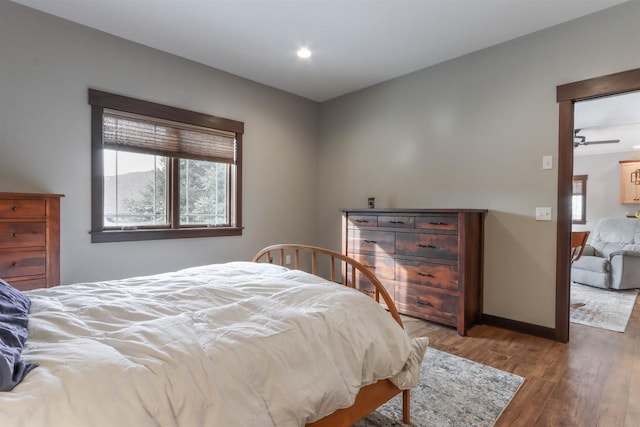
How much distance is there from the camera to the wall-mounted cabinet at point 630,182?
20.5 ft

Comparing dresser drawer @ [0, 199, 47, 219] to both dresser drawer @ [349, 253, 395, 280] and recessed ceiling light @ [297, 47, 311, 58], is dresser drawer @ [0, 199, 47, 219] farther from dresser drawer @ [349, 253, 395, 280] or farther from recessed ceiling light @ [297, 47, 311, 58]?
dresser drawer @ [349, 253, 395, 280]

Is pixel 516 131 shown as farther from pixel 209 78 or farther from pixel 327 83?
pixel 209 78

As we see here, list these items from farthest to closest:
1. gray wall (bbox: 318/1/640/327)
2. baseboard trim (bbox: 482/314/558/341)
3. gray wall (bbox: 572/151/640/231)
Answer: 1. gray wall (bbox: 572/151/640/231)
2. baseboard trim (bbox: 482/314/558/341)
3. gray wall (bbox: 318/1/640/327)

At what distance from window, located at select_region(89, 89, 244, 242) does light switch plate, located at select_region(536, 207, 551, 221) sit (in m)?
3.03

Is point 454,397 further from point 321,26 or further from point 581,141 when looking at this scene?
point 581,141

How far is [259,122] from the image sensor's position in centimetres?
407

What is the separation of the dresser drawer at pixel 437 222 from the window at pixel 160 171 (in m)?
2.07

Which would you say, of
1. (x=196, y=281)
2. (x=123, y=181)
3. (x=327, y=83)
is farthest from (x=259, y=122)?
(x=196, y=281)

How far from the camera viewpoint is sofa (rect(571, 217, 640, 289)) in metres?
4.39

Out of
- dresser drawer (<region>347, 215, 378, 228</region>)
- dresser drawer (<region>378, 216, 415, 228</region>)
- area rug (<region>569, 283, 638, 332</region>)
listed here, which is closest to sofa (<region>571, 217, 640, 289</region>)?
area rug (<region>569, 283, 638, 332</region>)

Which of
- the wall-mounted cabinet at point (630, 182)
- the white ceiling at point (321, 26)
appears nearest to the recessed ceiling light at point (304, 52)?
the white ceiling at point (321, 26)

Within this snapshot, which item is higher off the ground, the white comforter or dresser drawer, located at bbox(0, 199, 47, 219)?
dresser drawer, located at bbox(0, 199, 47, 219)

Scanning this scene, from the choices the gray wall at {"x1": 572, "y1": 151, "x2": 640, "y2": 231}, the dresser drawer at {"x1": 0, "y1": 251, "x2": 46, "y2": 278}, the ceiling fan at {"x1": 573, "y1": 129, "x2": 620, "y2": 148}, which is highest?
the ceiling fan at {"x1": 573, "y1": 129, "x2": 620, "y2": 148}

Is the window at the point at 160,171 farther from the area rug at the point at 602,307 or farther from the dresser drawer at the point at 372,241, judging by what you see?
the area rug at the point at 602,307
